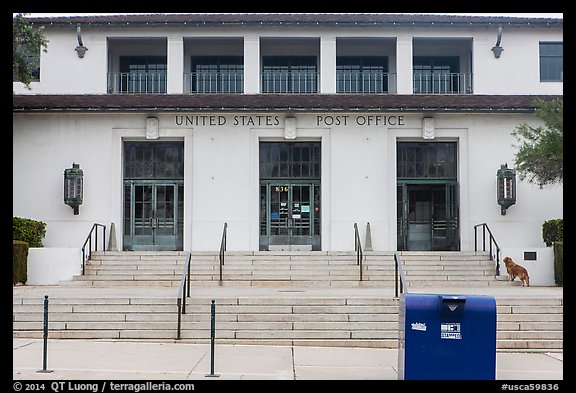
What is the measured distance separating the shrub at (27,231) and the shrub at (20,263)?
1.40 metres

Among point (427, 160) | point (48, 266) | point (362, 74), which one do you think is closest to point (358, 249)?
point (427, 160)

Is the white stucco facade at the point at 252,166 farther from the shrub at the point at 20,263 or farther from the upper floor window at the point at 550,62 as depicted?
the upper floor window at the point at 550,62

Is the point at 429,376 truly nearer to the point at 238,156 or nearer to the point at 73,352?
→ the point at 73,352

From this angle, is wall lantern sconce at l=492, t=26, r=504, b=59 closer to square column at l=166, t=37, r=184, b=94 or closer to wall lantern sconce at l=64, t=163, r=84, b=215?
square column at l=166, t=37, r=184, b=94

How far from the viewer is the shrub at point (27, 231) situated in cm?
2259

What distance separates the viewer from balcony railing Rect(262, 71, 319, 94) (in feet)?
93.9

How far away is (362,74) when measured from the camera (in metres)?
29.0

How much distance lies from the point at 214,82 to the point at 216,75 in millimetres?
313

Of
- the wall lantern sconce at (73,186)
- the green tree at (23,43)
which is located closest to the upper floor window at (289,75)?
the wall lantern sconce at (73,186)

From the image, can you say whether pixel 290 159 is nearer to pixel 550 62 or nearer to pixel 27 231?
pixel 27 231

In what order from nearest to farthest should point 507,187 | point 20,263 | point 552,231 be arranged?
point 20,263 → point 552,231 → point 507,187

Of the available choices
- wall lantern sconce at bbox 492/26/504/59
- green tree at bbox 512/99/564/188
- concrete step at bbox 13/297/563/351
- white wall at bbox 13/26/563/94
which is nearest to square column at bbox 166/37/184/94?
white wall at bbox 13/26/563/94

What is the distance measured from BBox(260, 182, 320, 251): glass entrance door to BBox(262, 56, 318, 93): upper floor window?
467cm
